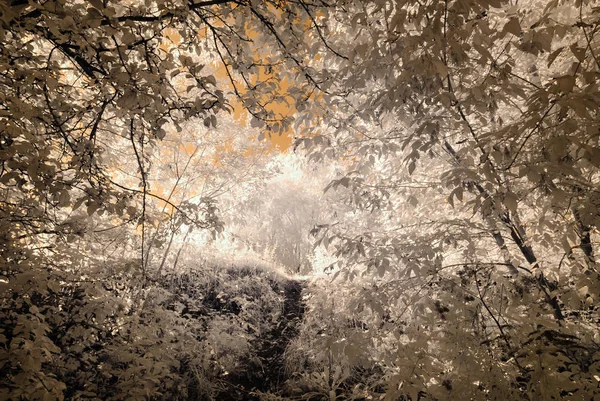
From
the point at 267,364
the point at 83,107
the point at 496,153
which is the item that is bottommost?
the point at 267,364

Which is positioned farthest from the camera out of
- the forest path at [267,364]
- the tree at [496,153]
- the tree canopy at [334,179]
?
the forest path at [267,364]

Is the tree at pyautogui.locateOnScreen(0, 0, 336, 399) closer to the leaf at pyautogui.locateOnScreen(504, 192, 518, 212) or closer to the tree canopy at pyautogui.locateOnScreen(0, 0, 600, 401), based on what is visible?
the tree canopy at pyautogui.locateOnScreen(0, 0, 600, 401)

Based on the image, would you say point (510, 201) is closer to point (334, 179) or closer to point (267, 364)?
point (334, 179)

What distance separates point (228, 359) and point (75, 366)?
186 cm

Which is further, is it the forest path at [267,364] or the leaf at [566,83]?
the forest path at [267,364]

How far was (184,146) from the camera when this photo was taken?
5461mm

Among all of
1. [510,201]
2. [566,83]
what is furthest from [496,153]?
[566,83]

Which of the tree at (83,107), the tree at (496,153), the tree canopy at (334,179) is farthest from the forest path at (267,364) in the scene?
the tree at (496,153)

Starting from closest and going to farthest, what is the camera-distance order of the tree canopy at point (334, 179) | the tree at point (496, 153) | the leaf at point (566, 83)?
the leaf at point (566, 83) < the tree at point (496, 153) < the tree canopy at point (334, 179)

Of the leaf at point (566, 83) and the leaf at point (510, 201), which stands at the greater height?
the leaf at point (510, 201)

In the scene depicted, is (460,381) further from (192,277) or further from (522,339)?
(192,277)

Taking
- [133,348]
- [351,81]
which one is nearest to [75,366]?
[133,348]

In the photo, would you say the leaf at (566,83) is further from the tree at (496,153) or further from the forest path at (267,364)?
the forest path at (267,364)

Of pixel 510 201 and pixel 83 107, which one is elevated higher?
pixel 83 107
